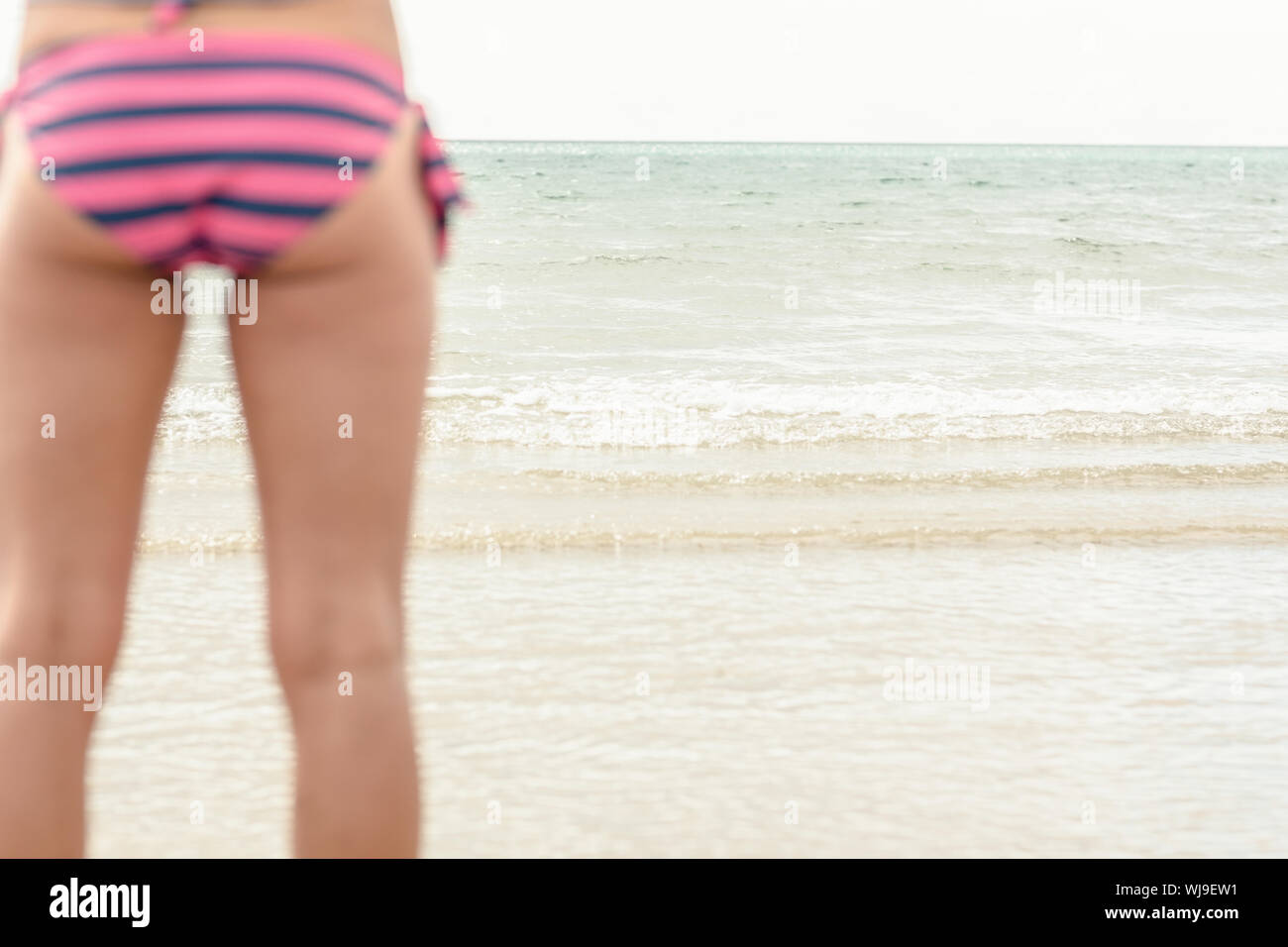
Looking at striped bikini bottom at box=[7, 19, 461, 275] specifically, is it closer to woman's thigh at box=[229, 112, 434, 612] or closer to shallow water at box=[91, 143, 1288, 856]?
woman's thigh at box=[229, 112, 434, 612]

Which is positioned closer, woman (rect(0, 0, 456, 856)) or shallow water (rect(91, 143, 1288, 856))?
woman (rect(0, 0, 456, 856))

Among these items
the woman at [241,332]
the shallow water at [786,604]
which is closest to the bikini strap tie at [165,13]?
the woman at [241,332]

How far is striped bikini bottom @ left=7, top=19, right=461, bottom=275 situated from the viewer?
1125 millimetres

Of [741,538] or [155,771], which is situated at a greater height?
[741,538]

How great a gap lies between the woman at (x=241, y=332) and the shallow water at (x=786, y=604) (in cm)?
165

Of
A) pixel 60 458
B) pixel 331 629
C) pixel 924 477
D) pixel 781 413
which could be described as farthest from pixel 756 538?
pixel 60 458

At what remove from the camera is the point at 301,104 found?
1.15m

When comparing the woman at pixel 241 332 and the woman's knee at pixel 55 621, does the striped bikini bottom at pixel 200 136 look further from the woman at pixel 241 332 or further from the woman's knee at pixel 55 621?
the woman's knee at pixel 55 621

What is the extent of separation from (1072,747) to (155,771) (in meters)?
2.24

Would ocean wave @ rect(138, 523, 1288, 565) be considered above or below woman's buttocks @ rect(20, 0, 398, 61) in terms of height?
below

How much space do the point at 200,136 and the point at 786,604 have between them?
3.73 meters

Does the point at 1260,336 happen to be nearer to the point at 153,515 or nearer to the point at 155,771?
the point at 153,515

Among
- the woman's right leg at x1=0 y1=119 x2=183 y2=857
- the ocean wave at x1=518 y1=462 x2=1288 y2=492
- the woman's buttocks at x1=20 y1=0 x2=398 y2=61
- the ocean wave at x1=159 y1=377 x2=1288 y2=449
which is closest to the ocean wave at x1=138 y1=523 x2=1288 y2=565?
the ocean wave at x1=518 y1=462 x2=1288 y2=492

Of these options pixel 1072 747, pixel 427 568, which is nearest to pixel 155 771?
pixel 427 568
